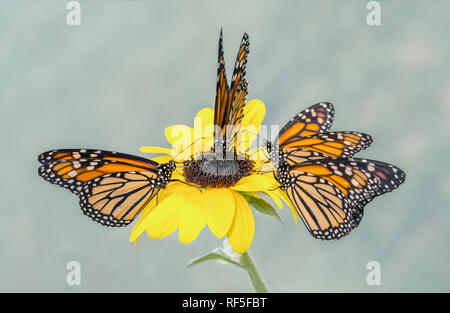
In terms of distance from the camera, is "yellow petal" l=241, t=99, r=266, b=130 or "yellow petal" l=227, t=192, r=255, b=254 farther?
"yellow petal" l=241, t=99, r=266, b=130

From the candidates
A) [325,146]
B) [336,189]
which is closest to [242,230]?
[336,189]

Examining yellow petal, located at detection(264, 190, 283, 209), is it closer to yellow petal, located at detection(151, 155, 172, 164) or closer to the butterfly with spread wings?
the butterfly with spread wings

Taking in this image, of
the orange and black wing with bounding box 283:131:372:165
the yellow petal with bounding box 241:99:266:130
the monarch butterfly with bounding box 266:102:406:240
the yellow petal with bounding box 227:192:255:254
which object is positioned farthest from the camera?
the yellow petal with bounding box 241:99:266:130

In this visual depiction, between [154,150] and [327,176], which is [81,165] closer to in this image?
[154,150]

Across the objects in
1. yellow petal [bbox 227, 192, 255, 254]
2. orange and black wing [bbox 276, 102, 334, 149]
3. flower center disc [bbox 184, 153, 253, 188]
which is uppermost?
orange and black wing [bbox 276, 102, 334, 149]

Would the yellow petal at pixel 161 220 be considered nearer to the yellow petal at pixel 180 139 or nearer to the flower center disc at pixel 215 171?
the flower center disc at pixel 215 171

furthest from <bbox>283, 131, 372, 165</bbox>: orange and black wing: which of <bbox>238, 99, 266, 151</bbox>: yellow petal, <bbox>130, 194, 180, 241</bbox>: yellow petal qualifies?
<bbox>130, 194, 180, 241</bbox>: yellow petal

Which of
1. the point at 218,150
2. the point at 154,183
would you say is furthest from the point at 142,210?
the point at 218,150
